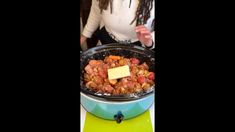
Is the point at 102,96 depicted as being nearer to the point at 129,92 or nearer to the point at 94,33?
the point at 129,92

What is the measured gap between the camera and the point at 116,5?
1.94 metres

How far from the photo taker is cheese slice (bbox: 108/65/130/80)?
198cm

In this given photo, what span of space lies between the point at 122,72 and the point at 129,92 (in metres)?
0.09

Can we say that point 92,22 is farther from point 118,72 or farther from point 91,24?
point 118,72

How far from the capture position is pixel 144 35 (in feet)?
6.51

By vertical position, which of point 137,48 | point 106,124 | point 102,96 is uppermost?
point 137,48

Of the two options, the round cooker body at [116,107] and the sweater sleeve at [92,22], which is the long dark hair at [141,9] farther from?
the round cooker body at [116,107]

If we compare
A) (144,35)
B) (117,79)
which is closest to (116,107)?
(117,79)

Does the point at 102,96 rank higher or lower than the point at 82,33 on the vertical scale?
lower

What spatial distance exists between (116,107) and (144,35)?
32 cm

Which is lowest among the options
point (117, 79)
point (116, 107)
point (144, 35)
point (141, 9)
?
point (116, 107)

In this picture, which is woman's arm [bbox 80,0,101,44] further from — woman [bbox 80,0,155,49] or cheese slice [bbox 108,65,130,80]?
cheese slice [bbox 108,65,130,80]
